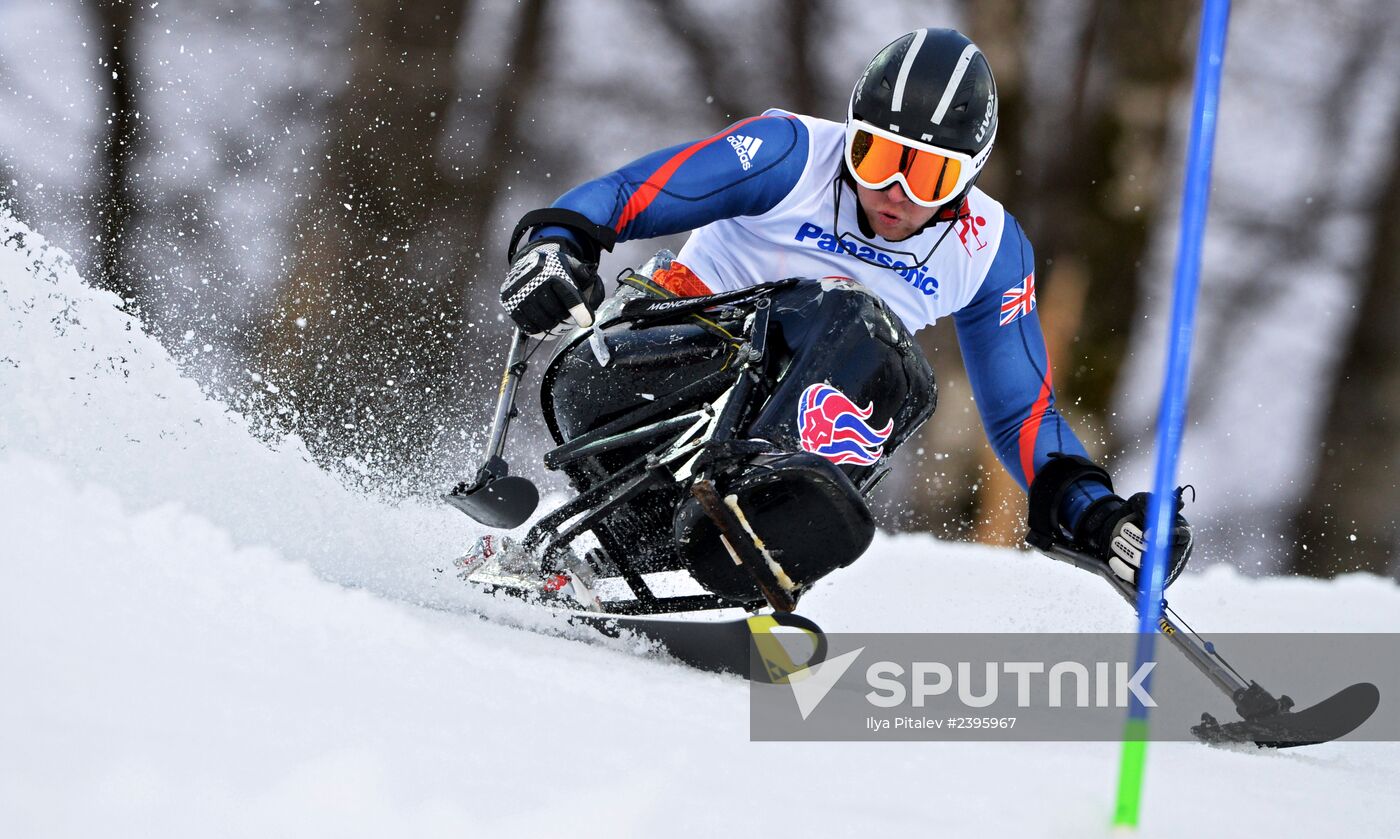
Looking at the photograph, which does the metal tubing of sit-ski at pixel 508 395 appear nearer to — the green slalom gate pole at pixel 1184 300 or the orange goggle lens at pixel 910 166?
the orange goggle lens at pixel 910 166

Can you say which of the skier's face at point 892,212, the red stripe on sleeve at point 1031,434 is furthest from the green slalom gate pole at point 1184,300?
the red stripe on sleeve at point 1031,434

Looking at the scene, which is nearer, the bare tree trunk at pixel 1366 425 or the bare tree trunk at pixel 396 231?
the bare tree trunk at pixel 396 231

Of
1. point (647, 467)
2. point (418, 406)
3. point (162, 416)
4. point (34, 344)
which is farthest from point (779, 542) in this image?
point (418, 406)

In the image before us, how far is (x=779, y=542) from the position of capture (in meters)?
2.36

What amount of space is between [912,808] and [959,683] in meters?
1.30

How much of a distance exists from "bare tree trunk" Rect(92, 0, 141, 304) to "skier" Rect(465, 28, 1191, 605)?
30.4ft

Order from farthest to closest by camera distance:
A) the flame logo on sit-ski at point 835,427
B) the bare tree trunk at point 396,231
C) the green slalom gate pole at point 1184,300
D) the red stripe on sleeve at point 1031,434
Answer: the bare tree trunk at point 396,231 < the red stripe on sleeve at point 1031,434 < the flame logo on sit-ski at point 835,427 < the green slalom gate pole at point 1184,300

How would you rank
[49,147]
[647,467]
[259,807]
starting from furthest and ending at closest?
1. [49,147]
2. [647,467]
3. [259,807]

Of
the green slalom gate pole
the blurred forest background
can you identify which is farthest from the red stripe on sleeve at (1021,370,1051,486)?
the blurred forest background

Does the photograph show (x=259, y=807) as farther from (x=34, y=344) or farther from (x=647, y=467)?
(x=34, y=344)

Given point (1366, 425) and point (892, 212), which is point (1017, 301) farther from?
point (1366, 425)

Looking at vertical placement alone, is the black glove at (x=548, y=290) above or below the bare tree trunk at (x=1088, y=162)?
below

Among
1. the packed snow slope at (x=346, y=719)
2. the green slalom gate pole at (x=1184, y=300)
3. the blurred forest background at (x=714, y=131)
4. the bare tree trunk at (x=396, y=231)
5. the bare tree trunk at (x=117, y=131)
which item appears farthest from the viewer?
the bare tree trunk at (x=117, y=131)

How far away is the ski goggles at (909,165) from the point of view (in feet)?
9.30
